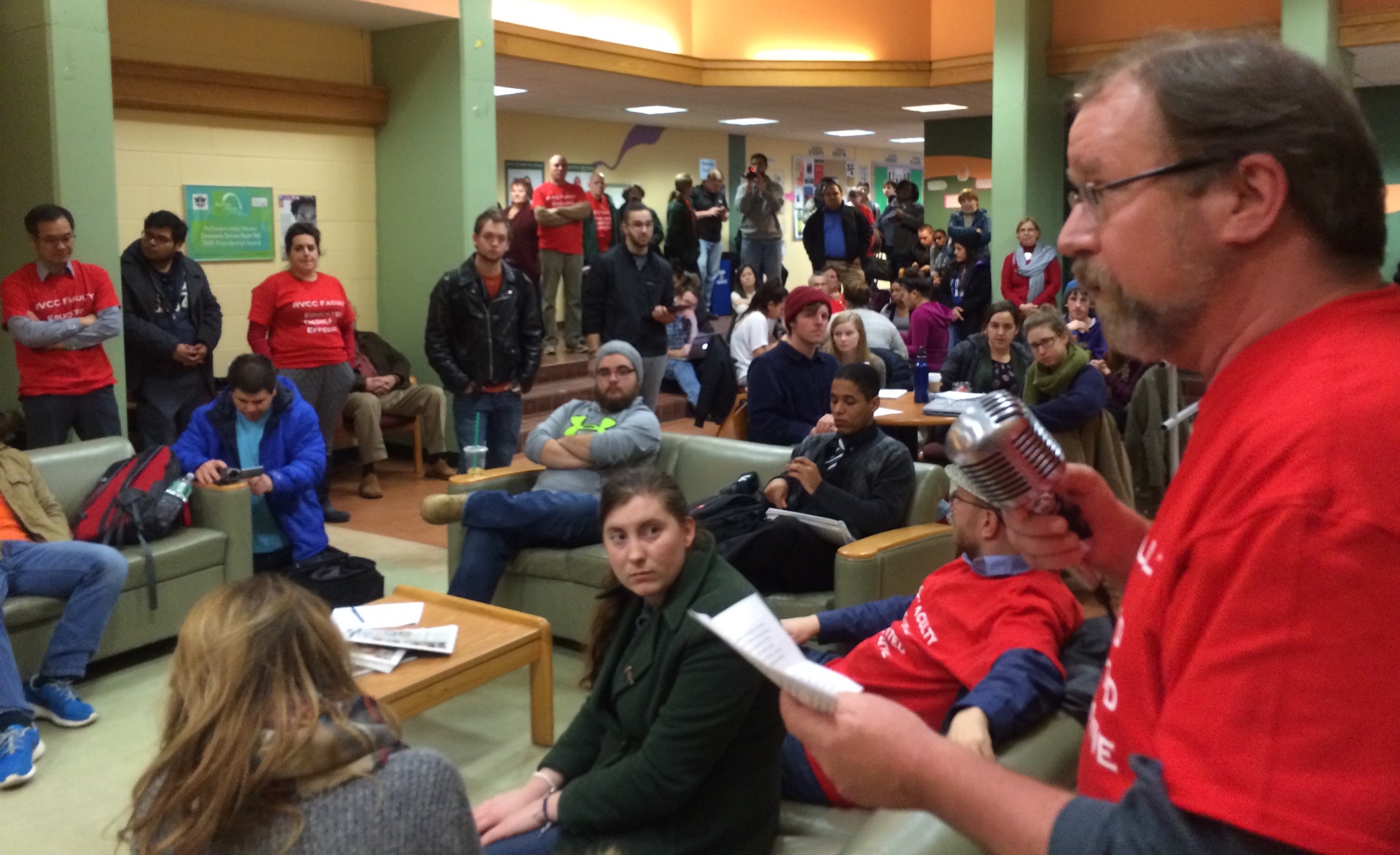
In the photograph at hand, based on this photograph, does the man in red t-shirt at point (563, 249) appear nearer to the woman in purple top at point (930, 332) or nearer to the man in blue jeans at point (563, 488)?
the woman in purple top at point (930, 332)

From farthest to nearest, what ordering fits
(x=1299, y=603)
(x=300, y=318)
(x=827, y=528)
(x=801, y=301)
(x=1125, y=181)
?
(x=300, y=318) → (x=801, y=301) → (x=827, y=528) → (x=1125, y=181) → (x=1299, y=603)

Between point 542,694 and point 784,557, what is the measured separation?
0.87 metres

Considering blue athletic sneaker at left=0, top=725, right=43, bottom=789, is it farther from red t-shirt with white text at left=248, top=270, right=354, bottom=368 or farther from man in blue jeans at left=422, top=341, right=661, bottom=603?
red t-shirt with white text at left=248, top=270, right=354, bottom=368

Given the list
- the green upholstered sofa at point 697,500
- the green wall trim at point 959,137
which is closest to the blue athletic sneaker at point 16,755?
the green upholstered sofa at point 697,500

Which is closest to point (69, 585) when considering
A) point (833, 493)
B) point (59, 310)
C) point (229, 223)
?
point (59, 310)

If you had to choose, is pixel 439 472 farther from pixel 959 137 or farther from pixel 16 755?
pixel 959 137

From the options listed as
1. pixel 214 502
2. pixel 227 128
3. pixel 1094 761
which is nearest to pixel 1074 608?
pixel 1094 761

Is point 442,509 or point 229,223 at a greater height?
point 229,223

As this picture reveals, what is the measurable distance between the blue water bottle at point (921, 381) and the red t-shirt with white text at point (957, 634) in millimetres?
3328

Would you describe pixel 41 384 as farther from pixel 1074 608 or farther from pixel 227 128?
pixel 1074 608

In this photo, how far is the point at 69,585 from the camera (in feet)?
12.8

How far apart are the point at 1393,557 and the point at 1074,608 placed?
70.4 inches

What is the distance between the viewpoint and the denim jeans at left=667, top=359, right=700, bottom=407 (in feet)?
30.7

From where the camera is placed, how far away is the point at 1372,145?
891 mm
